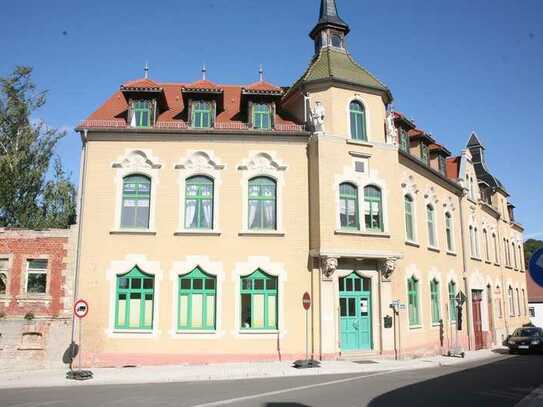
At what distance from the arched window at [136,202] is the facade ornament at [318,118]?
7078 millimetres

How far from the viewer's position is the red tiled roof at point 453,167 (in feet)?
101

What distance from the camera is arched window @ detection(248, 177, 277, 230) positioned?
66.9 feet

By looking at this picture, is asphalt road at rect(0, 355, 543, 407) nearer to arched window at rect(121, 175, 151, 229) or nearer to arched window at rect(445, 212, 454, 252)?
arched window at rect(121, 175, 151, 229)

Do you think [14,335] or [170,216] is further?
[170,216]

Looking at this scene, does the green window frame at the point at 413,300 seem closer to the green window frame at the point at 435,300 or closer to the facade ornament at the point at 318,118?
the green window frame at the point at 435,300

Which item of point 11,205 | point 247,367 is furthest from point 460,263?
point 11,205

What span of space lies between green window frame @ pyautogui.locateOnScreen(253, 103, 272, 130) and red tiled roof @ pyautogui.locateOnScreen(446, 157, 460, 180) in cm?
1432

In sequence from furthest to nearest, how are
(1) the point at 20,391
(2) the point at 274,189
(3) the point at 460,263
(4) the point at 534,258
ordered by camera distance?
(3) the point at 460,263 → (2) the point at 274,189 → (1) the point at 20,391 → (4) the point at 534,258

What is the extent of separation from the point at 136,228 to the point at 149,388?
7.81m

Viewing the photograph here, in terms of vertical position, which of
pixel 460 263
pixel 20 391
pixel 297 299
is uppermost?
pixel 460 263

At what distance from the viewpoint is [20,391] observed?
13.2 metres

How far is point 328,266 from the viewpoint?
64.2ft

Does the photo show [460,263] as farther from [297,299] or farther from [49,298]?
[49,298]

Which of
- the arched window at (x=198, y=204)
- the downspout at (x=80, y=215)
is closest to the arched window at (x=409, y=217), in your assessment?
the arched window at (x=198, y=204)
